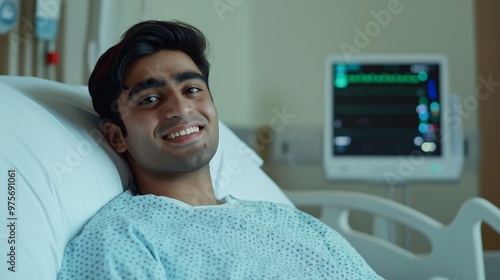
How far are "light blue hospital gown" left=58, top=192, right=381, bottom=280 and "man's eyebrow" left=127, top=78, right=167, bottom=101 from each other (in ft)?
0.68

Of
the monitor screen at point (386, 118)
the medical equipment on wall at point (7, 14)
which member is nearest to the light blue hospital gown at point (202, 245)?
the medical equipment on wall at point (7, 14)

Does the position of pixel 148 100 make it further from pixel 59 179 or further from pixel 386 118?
pixel 386 118

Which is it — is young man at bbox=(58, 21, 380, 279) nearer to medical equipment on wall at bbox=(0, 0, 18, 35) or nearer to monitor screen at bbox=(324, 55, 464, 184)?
medical equipment on wall at bbox=(0, 0, 18, 35)

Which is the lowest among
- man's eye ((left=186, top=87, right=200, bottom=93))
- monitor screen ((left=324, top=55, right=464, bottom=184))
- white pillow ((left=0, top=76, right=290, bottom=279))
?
monitor screen ((left=324, top=55, right=464, bottom=184))

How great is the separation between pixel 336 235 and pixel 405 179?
4.90 feet

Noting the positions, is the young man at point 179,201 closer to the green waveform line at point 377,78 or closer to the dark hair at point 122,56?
the dark hair at point 122,56

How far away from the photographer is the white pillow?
1129 millimetres

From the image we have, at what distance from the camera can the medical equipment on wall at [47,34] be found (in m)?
2.39

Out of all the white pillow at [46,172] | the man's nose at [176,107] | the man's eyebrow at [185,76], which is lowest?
the white pillow at [46,172]

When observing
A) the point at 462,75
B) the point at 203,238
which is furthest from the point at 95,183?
the point at 462,75

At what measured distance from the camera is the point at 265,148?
356 centimetres

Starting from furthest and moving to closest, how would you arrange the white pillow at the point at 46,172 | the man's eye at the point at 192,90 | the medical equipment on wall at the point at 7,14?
the medical equipment on wall at the point at 7,14
the man's eye at the point at 192,90
the white pillow at the point at 46,172

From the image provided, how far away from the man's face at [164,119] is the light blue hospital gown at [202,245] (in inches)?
3.7

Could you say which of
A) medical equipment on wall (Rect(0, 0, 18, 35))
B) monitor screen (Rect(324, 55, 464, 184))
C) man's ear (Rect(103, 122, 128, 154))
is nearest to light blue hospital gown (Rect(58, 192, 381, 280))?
man's ear (Rect(103, 122, 128, 154))
